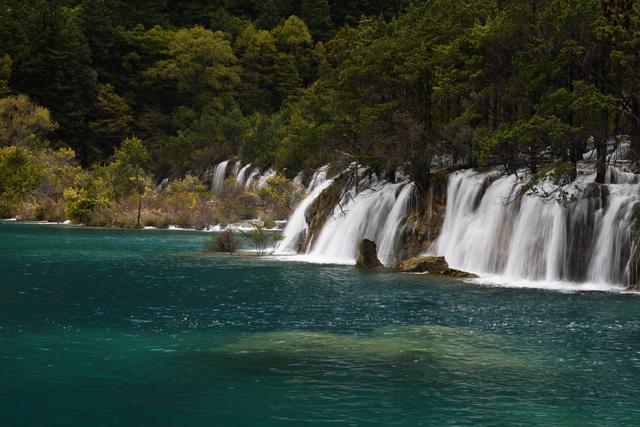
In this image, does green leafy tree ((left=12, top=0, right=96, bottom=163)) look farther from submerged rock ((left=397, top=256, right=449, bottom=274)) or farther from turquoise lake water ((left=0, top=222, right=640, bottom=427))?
submerged rock ((left=397, top=256, right=449, bottom=274))

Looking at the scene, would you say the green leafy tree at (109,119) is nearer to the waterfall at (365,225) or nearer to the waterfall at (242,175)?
the waterfall at (242,175)

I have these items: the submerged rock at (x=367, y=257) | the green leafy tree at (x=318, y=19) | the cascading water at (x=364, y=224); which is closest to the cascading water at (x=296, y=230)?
the cascading water at (x=364, y=224)

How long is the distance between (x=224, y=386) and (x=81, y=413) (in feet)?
10.2

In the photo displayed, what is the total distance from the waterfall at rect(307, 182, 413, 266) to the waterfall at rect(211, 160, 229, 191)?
5196cm

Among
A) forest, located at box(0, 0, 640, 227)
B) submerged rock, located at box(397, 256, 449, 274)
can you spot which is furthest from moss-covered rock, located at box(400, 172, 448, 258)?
submerged rock, located at box(397, 256, 449, 274)

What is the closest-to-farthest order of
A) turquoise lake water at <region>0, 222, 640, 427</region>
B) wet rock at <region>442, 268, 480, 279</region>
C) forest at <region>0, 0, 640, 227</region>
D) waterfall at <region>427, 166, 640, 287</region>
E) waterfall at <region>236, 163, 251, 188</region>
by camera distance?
turquoise lake water at <region>0, 222, 640, 427</region>, waterfall at <region>427, 166, 640, 287</region>, wet rock at <region>442, 268, 480, 279</region>, forest at <region>0, 0, 640, 227</region>, waterfall at <region>236, 163, 251, 188</region>

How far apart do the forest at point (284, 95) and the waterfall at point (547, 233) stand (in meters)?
1.61

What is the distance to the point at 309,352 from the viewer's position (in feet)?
68.7

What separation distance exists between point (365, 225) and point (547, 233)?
45.6 ft

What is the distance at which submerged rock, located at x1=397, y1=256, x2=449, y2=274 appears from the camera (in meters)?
Result: 40.5

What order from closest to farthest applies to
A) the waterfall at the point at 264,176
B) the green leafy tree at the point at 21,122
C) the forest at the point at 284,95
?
the forest at the point at 284,95 < the waterfall at the point at 264,176 < the green leafy tree at the point at 21,122

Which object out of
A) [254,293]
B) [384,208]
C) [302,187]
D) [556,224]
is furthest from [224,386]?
[302,187]

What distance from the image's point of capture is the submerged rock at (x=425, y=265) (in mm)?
40531

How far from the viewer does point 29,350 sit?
21.0m
